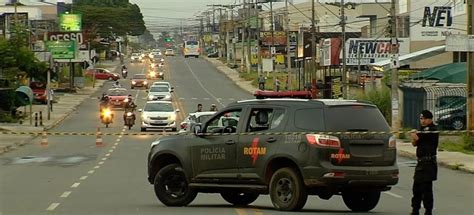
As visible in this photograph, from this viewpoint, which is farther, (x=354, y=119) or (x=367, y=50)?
(x=367, y=50)

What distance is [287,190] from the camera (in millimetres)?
16484

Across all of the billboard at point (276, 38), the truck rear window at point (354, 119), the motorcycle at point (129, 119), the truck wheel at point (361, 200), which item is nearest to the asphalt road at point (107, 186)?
the truck wheel at point (361, 200)

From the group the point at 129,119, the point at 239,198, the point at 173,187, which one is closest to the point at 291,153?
the point at 239,198

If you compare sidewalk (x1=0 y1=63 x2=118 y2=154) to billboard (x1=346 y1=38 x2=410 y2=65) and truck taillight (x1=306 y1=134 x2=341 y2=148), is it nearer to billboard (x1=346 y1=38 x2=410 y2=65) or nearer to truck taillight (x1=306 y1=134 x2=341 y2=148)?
billboard (x1=346 y1=38 x2=410 y2=65)

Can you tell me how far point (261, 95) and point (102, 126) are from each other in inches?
1557

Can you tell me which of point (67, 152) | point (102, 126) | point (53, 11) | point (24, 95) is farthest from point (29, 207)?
point (53, 11)

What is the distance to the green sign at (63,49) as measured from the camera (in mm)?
84750

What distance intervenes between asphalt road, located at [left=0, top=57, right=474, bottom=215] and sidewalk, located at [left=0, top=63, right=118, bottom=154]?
1158mm

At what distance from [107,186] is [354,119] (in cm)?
832

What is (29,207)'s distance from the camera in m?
17.9

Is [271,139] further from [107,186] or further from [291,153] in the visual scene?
[107,186]

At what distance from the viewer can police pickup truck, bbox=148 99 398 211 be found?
15906mm

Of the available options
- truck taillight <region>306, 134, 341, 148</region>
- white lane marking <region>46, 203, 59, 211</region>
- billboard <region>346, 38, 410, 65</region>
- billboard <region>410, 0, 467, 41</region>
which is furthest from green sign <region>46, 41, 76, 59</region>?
truck taillight <region>306, 134, 341, 148</region>

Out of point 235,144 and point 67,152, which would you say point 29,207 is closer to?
point 235,144
